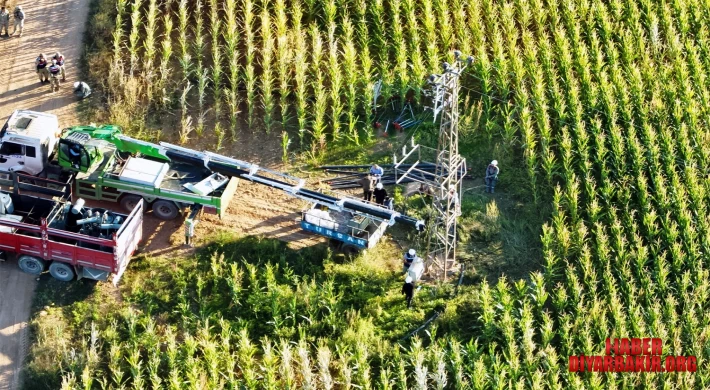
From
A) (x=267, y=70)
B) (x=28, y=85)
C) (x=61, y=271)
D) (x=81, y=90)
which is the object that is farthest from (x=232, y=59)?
(x=61, y=271)

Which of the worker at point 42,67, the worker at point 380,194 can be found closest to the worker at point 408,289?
the worker at point 380,194

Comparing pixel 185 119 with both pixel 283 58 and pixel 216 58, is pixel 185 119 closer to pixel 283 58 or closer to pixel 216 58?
pixel 216 58

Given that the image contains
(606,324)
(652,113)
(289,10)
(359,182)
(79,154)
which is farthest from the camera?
(289,10)

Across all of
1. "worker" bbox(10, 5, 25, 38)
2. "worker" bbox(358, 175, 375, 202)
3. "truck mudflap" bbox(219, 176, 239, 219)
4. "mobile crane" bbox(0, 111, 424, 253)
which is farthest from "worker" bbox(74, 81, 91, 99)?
Answer: "worker" bbox(358, 175, 375, 202)

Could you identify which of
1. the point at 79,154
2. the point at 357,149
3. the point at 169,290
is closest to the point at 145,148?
the point at 79,154

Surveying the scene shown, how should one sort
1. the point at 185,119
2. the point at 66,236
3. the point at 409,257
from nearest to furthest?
the point at 66,236, the point at 409,257, the point at 185,119

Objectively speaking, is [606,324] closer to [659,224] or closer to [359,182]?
[659,224]
